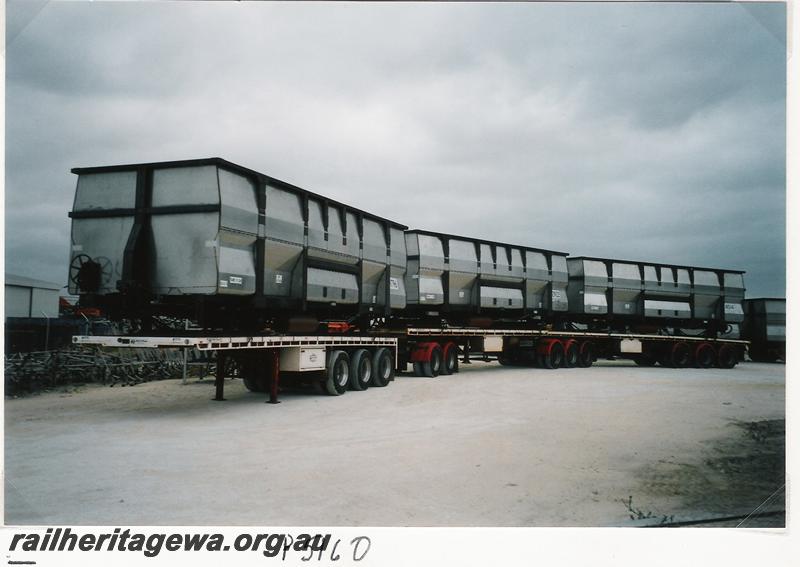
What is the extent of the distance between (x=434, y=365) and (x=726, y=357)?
16830mm

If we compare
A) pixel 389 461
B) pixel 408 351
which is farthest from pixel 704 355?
pixel 389 461

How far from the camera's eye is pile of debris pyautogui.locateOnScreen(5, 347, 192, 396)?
15.1 metres

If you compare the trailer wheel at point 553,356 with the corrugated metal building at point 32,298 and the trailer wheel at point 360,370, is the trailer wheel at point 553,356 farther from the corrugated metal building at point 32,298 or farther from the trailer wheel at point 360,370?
the corrugated metal building at point 32,298

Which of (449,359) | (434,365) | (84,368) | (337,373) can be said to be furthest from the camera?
(449,359)

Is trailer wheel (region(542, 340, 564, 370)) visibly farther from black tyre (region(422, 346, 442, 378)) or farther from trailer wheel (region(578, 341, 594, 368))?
black tyre (region(422, 346, 442, 378))

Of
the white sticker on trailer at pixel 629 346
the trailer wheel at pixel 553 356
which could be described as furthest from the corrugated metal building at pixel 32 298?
the white sticker on trailer at pixel 629 346

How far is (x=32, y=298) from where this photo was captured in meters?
24.3

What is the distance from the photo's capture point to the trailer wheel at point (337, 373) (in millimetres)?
14484

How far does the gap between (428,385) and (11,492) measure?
1177 centimetres

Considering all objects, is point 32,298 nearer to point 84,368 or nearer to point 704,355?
point 84,368

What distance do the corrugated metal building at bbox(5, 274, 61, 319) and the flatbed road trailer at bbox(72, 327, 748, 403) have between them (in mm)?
12913

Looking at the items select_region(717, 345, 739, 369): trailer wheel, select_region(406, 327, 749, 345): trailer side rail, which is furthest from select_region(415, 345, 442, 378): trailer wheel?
select_region(717, 345, 739, 369): trailer wheel

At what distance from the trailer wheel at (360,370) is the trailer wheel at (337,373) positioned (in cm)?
18
